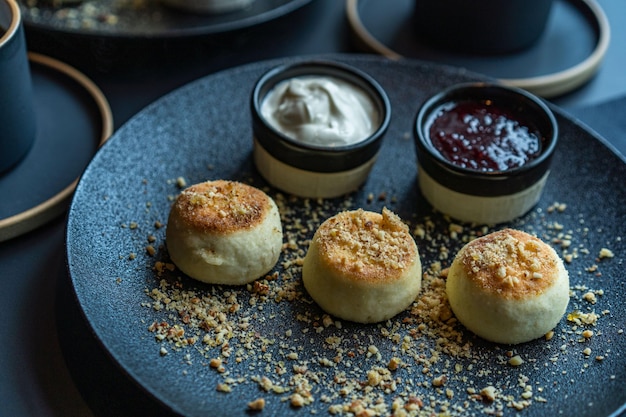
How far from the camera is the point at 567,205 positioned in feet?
6.93

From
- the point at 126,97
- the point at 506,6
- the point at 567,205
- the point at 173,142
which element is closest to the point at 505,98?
the point at 567,205

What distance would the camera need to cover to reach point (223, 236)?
177cm

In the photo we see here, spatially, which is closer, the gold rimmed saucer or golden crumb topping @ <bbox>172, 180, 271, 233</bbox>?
golden crumb topping @ <bbox>172, 180, 271, 233</bbox>

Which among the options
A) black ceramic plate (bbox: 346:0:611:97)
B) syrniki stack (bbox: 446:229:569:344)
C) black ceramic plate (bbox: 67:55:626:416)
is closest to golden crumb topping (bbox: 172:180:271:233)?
black ceramic plate (bbox: 67:55:626:416)

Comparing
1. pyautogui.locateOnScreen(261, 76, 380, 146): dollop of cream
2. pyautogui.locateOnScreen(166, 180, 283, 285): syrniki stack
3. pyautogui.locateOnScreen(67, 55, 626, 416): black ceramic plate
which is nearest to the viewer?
pyautogui.locateOnScreen(67, 55, 626, 416): black ceramic plate

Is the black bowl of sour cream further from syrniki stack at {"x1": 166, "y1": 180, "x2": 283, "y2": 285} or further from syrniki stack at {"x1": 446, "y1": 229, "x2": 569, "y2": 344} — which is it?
syrniki stack at {"x1": 446, "y1": 229, "x2": 569, "y2": 344}

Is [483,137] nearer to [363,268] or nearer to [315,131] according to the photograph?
[315,131]

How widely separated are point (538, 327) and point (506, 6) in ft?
4.07

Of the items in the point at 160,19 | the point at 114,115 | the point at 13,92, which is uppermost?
the point at 13,92

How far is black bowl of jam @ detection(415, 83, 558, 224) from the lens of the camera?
1.97 meters

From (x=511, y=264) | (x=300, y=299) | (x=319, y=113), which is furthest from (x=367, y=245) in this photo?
(x=319, y=113)

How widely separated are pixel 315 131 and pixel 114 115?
30.5 inches

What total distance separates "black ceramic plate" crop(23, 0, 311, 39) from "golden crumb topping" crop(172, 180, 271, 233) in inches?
32.0

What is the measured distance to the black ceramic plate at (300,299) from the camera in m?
1.63
